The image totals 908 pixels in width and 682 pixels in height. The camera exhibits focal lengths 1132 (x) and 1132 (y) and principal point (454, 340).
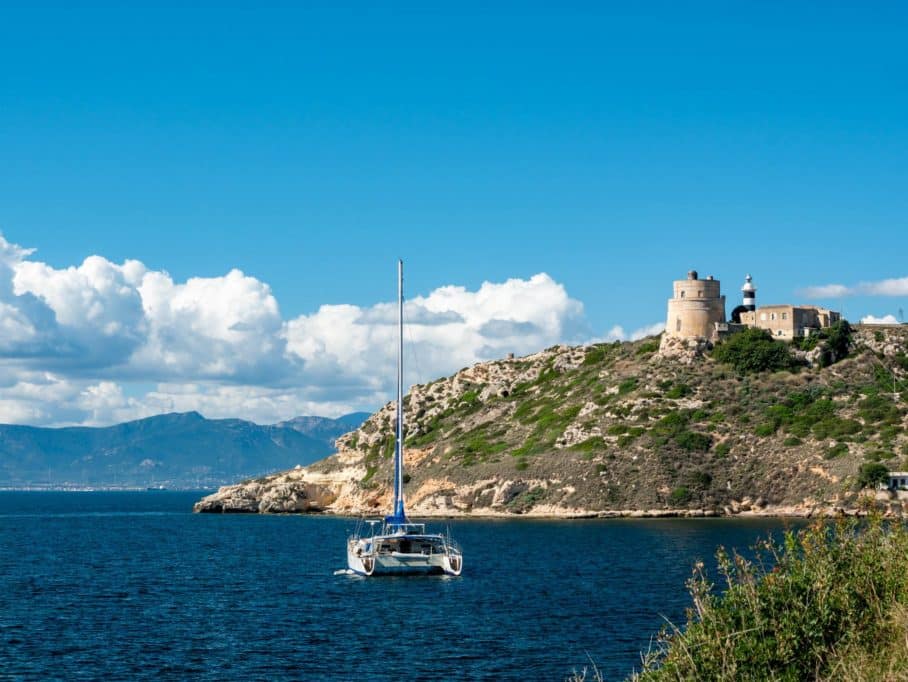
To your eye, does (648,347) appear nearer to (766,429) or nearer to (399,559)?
(766,429)

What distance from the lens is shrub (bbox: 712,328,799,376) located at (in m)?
140

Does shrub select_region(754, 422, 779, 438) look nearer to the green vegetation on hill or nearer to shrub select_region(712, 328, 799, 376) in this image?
the green vegetation on hill

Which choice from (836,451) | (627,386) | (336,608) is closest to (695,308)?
(627,386)

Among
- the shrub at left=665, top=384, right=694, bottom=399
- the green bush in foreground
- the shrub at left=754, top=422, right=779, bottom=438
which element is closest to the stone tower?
the shrub at left=665, top=384, right=694, bottom=399

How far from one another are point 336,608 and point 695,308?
318ft

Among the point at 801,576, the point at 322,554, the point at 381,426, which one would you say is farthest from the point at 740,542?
the point at 381,426

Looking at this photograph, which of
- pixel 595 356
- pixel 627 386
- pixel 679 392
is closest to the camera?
pixel 679 392

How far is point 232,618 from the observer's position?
182 ft

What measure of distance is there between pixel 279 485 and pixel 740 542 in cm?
8861

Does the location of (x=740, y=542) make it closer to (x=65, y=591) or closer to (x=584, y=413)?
(x=65, y=591)

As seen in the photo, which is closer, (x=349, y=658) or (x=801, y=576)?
(x=801, y=576)

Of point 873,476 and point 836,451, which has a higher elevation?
point 836,451

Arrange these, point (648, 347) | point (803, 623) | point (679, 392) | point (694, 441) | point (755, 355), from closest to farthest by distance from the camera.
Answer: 1. point (803, 623)
2. point (694, 441)
3. point (679, 392)
4. point (755, 355)
5. point (648, 347)

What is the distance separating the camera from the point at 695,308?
146250 millimetres
